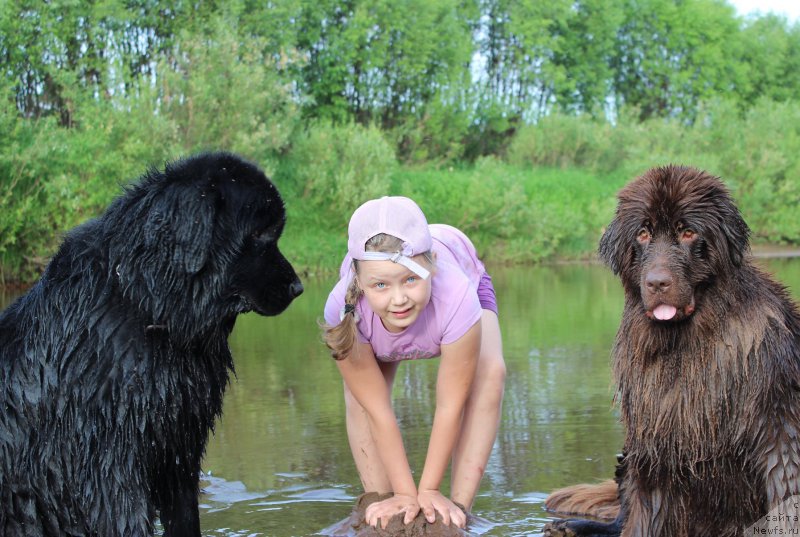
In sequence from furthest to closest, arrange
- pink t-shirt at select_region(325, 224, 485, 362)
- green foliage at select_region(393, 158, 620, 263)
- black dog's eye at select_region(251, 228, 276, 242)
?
1. green foliage at select_region(393, 158, 620, 263)
2. pink t-shirt at select_region(325, 224, 485, 362)
3. black dog's eye at select_region(251, 228, 276, 242)

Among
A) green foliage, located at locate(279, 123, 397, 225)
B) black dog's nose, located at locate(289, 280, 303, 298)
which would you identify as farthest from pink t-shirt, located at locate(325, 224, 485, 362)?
green foliage, located at locate(279, 123, 397, 225)

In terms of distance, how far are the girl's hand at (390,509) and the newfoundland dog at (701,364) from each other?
2.86ft

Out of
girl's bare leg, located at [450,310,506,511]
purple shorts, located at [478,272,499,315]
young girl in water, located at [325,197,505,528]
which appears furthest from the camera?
purple shorts, located at [478,272,499,315]

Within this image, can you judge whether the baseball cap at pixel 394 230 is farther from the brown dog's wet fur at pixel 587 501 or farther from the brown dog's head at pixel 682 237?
the brown dog's wet fur at pixel 587 501

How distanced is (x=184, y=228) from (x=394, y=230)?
2.73ft

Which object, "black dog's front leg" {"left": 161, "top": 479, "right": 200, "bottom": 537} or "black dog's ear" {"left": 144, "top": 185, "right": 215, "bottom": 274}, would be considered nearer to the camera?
"black dog's ear" {"left": 144, "top": 185, "right": 215, "bottom": 274}

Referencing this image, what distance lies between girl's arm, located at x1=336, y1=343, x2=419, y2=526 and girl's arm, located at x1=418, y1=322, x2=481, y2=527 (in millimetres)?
81

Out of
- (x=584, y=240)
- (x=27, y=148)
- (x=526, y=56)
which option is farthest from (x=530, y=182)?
(x=526, y=56)

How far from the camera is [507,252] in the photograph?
21172 mm

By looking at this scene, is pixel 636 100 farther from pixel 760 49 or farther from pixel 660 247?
pixel 660 247

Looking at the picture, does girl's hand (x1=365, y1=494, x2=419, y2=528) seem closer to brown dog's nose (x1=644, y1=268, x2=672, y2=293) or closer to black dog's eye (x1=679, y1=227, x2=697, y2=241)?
brown dog's nose (x1=644, y1=268, x2=672, y2=293)

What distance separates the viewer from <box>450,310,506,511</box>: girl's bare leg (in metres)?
4.32

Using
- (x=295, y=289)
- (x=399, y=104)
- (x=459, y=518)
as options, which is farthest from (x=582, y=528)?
(x=399, y=104)

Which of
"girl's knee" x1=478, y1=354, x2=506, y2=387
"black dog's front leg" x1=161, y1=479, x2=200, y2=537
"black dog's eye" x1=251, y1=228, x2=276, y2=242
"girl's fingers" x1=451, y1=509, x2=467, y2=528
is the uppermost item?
"black dog's eye" x1=251, y1=228, x2=276, y2=242
